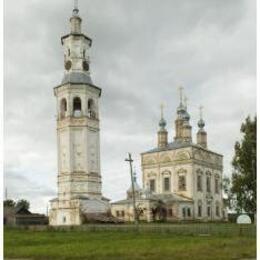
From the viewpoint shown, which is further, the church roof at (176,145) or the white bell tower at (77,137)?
the church roof at (176,145)

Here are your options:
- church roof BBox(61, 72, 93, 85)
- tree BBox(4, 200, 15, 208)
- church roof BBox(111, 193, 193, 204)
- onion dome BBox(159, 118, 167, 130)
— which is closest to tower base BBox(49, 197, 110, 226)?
church roof BBox(111, 193, 193, 204)

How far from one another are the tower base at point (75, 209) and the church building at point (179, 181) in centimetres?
523

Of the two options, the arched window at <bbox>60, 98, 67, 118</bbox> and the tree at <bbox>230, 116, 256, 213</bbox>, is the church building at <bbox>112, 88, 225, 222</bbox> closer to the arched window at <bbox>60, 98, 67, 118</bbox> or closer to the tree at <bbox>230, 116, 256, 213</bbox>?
the arched window at <bbox>60, 98, 67, 118</bbox>

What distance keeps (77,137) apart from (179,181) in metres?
16.2

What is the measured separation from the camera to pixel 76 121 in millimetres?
54000

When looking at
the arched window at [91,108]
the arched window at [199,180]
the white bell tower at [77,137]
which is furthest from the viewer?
the arched window at [199,180]

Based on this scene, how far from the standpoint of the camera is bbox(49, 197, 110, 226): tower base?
51281mm

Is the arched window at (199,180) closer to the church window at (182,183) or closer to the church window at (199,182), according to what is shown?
the church window at (199,182)

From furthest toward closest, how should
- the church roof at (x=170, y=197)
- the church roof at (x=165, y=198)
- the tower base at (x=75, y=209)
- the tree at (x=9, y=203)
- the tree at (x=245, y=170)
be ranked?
the tree at (x=9, y=203) < the church roof at (x=170, y=197) < the church roof at (x=165, y=198) < the tower base at (x=75, y=209) < the tree at (x=245, y=170)

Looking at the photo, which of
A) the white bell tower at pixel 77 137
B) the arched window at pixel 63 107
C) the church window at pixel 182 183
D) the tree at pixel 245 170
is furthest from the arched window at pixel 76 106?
the tree at pixel 245 170

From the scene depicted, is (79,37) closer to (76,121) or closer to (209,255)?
(76,121)

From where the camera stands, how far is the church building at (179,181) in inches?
2325

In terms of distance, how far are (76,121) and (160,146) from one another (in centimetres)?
1788

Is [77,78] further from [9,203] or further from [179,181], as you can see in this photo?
[9,203]
